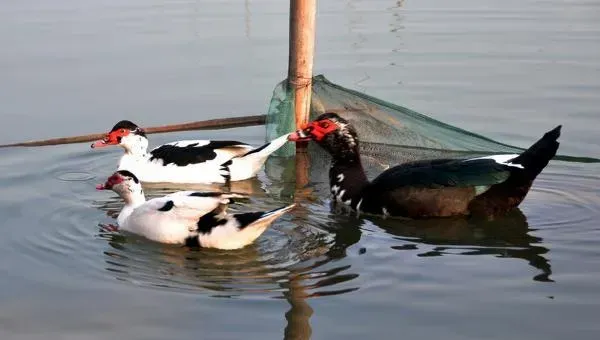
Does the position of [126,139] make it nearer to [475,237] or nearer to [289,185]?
[289,185]

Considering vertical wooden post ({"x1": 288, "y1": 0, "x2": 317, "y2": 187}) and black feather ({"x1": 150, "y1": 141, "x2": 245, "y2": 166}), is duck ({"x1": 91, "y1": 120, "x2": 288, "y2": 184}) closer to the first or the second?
black feather ({"x1": 150, "y1": 141, "x2": 245, "y2": 166})

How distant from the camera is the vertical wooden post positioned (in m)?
10.2

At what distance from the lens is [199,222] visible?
809 centimetres

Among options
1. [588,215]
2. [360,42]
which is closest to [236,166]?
[588,215]

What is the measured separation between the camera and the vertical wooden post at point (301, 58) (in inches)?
401

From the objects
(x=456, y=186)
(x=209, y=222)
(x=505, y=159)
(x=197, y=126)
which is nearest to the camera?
(x=209, y=222)

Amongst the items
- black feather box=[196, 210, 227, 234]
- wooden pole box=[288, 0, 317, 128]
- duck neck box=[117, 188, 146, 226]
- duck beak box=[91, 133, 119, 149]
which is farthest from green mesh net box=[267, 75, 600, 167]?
black feather box=[196, 210, 227, 234]

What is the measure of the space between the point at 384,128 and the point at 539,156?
192 cm

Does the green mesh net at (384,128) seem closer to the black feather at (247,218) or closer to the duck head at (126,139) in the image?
the duck head at (126,139)

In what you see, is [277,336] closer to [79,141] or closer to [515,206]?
[515,206]

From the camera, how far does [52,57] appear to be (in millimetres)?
15000

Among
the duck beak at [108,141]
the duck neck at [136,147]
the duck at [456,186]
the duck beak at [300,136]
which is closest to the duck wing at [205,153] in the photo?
the duck neck at [136,147]

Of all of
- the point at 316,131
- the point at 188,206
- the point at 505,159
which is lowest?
the point at 188,206

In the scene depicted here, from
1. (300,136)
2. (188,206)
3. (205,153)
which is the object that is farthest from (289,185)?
(188,206)
